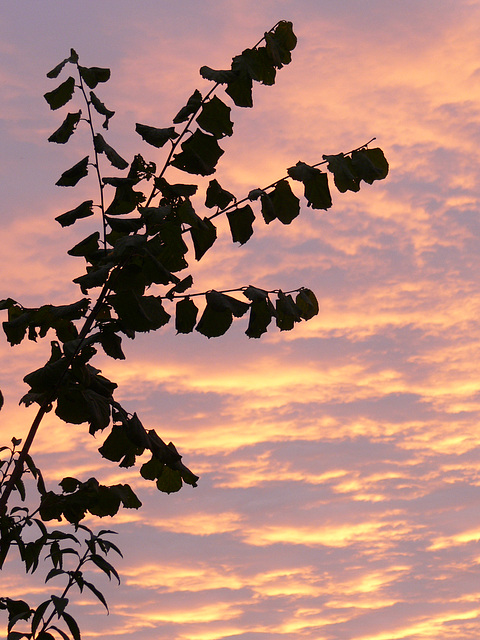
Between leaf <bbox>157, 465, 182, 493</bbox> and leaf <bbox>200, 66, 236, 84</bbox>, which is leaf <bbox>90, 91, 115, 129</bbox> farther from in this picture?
leaf <bbox>157, 465, 182, 493</bbox>

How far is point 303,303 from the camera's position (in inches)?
170

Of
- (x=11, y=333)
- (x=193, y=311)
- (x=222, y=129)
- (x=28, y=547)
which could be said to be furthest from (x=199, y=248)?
(x=28, y=547)

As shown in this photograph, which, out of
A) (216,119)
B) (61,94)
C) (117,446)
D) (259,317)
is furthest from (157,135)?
(117,446)

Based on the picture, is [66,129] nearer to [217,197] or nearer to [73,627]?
[217,197]

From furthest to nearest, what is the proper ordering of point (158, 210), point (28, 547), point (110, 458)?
point (110, 458) → point (28, 547) → point (158, 210)

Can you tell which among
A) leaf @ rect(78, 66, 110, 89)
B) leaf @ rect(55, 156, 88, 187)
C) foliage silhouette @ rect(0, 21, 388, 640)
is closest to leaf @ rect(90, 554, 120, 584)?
foliage silhouette @ rect(0, 21, 388, 640)

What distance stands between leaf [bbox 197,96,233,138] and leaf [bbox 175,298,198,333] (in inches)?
35.9

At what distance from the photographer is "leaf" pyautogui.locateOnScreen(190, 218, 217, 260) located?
13.4 ft

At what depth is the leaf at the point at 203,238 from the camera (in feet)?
13.4

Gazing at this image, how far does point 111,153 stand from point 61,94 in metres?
0.48

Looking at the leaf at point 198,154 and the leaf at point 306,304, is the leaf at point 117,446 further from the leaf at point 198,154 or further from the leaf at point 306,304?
the leaf at point 198,154

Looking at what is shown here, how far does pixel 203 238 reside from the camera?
4.12m

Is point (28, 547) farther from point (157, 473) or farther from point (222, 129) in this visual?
point (222, 129)

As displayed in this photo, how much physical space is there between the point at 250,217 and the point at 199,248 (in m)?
0.35
